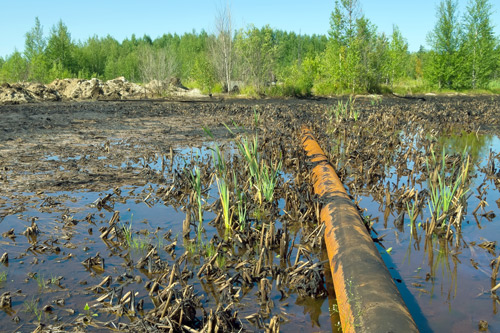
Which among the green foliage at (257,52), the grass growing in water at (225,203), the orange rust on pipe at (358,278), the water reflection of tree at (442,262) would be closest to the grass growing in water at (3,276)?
the grass growing in water at (225,203)

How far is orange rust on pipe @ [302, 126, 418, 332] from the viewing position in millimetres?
2529

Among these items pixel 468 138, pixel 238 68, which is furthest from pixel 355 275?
pixel 238 68

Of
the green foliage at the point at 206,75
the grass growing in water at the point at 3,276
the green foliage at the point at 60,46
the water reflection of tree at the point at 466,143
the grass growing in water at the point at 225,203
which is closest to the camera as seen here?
the grass growing in water at the point at 3,276

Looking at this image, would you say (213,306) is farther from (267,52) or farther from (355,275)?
(267,52)

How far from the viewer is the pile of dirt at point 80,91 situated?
21.8 m

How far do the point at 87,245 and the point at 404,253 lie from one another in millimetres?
3371

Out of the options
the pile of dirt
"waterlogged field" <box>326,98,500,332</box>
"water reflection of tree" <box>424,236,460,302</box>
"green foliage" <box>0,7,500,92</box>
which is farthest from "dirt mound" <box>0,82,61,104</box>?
"water reflection of tree" <box>424,236,460,302</box>

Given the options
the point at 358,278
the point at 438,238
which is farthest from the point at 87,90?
the point at 358,278

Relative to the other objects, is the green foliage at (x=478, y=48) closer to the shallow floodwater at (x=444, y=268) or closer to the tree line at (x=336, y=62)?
the tree line at (x=336, y=62)

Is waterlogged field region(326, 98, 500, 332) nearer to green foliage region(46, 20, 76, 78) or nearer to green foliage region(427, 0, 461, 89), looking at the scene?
green foliage region(427, 0, 461, 89)

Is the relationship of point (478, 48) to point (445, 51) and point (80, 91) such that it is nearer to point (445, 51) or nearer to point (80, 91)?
point (445, 51)

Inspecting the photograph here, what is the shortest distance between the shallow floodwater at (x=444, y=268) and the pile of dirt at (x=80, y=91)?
21695mm

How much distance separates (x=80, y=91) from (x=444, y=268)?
2721 centimetres

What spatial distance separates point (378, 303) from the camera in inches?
105
